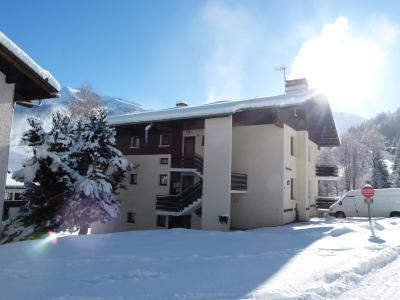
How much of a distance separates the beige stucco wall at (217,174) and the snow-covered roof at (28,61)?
31.3 feet

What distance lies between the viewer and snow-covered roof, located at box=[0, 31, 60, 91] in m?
8.77

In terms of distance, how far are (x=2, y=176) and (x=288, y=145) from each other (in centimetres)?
1561

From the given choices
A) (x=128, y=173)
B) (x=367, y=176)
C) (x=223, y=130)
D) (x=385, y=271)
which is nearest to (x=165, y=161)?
(x=128, y=173)

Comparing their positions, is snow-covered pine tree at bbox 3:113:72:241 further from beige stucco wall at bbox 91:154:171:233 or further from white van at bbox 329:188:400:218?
white van at bbox 329:188:400:218

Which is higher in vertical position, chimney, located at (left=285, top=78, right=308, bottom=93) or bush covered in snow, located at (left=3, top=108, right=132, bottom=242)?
chimney, located at (left=285, top=78, right=308, bottom=93)

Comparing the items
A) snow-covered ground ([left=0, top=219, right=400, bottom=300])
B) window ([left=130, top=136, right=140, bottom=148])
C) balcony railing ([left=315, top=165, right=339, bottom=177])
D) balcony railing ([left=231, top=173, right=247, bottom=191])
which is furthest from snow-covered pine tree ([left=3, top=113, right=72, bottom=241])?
balcony railing ([left=315, top=165, right=339, bottom=177])

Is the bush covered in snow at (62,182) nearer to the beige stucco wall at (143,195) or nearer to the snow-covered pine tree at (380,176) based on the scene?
the beige stucco wall at (143,195)

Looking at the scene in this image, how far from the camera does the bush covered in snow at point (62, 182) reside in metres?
16.2

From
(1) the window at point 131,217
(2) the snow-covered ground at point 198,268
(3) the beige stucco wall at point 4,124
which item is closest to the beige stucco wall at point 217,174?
(2) the snow-covered ground at point 198,268

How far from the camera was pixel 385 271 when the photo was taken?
24.2 ft

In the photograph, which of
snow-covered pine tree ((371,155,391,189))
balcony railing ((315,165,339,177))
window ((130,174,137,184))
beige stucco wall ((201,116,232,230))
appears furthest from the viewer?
snow-covered pine tree ((371,155,391,189))

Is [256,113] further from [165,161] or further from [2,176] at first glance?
[2,176]

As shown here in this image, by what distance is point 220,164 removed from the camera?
1812 cm

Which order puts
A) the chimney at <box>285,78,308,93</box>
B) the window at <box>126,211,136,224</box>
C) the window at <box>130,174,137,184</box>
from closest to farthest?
1. the window at <box>126,211,136,224</box>
2. the window at <box>130,174,137,184</box>
3. the chimney at <box>285,78,308,93</box>
